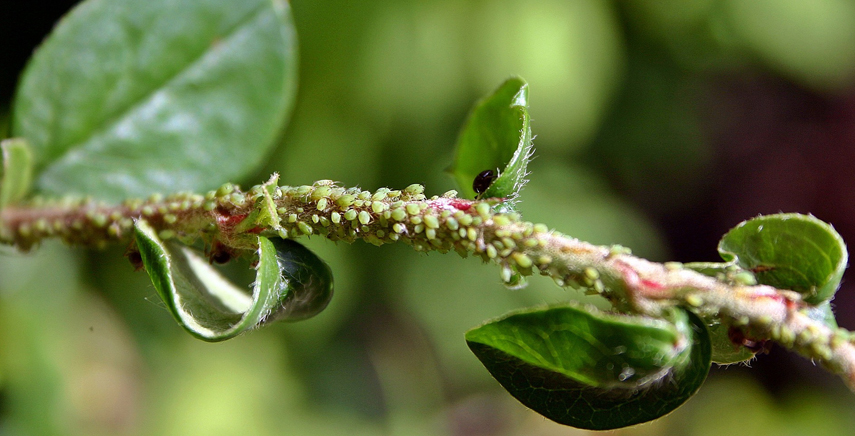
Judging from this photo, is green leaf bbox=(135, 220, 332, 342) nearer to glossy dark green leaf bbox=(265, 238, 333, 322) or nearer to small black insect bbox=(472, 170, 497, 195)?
glossy dark green leaf bbox=(265, 238, 333, 322)

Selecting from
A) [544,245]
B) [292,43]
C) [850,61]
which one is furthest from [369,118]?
[850,61]

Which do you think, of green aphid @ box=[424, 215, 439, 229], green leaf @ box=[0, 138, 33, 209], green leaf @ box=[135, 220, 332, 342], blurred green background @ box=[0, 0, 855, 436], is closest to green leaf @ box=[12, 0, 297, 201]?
green leaf @ box=[0, 138, 33, 209]

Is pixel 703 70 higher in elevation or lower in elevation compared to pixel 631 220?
higher

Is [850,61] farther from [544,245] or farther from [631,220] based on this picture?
[544,245]

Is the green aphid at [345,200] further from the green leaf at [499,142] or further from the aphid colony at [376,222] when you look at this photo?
the green leaf at [499,142]

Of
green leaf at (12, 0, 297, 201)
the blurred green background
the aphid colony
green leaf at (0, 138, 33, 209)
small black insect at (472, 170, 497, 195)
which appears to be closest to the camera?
the aphid colony

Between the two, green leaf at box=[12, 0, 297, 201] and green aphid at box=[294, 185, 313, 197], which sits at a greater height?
green leaf at box=[12, 0, 297, 201]
